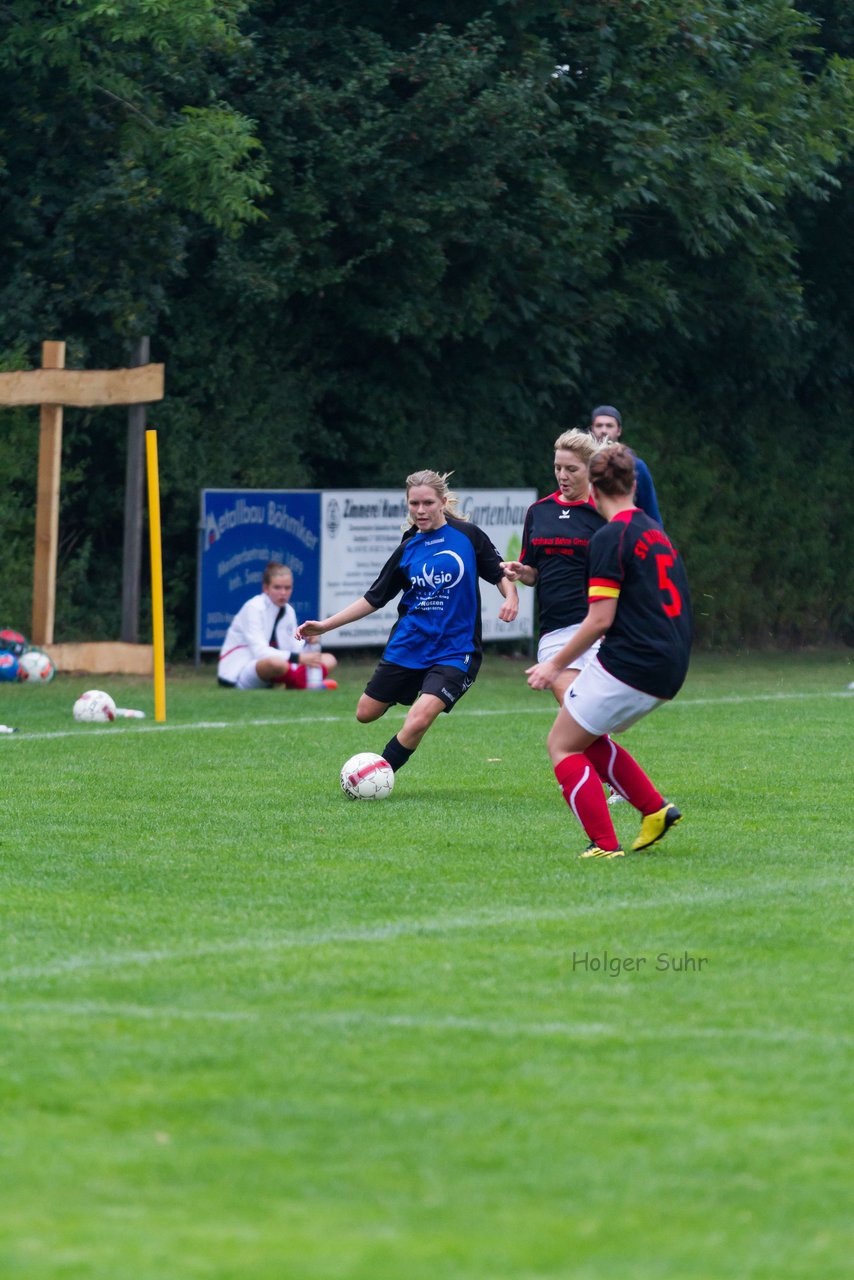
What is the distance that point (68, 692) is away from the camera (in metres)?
17.8

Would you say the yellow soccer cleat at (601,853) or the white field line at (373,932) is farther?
the yellow soccer cleat at (601,853)

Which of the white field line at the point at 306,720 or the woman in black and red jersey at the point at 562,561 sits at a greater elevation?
the woman in black and red jersey at the point at 562,561

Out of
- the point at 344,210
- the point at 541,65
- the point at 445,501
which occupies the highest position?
the point at 541,65

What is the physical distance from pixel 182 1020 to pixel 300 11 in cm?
1685

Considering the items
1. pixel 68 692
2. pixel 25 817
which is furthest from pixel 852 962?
pixel 68 692

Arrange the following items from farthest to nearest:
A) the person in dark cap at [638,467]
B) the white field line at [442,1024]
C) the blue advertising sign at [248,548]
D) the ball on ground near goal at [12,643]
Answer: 1. the blue advertising sign at [248,548]
2. the ball on ground near goal at [12,643]
3. the person in dark cap at [638,467]
4. the white field line at [442,1024]

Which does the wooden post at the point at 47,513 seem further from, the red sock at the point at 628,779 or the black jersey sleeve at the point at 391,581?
the red sock at the point at 628,779

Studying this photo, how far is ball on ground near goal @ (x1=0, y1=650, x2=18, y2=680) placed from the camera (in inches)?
698

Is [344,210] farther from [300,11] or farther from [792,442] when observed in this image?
[792,442]

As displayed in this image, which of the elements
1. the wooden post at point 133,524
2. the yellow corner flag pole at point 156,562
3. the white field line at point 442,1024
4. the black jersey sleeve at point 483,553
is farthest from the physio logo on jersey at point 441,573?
the wooden post at point 133,524

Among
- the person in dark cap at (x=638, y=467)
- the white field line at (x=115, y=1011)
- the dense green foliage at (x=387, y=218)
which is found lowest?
the white field line at (x=115, y=1011)

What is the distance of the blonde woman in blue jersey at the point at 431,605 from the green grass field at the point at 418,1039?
0.62m

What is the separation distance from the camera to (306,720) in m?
15.6

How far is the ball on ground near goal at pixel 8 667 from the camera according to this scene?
17734 mm
